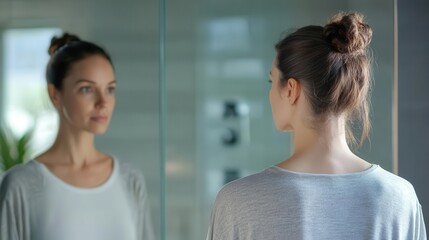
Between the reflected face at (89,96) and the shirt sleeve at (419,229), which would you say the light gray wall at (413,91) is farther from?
the shirt sleeve at (419,229)

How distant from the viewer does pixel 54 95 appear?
2.94 meters

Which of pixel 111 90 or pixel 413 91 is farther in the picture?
pixel 413 91

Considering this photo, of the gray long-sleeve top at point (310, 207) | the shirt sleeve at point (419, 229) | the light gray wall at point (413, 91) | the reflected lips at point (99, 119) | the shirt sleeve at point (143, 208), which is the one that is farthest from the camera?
the light gray wall at point (413, 91)

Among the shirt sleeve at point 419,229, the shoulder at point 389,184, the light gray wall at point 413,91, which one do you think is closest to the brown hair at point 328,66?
the shoulder at point 389,184

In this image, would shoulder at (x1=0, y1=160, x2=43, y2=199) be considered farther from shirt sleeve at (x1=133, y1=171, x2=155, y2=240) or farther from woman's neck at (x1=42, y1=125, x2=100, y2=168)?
shirt sleeve at (x1=133, y1=171, x2=155, y2=240)

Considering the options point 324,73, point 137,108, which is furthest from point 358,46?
point 137,108

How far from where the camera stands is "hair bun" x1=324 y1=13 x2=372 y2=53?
78.1 inches

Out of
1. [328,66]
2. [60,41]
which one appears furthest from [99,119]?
[328,66]

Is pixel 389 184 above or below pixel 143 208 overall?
above

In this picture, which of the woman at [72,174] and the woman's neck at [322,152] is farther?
the woman at [72,174]

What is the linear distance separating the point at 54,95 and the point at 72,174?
28 cm

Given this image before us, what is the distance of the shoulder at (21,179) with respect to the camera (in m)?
2.90

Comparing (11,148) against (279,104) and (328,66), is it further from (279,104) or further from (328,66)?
(328,66)

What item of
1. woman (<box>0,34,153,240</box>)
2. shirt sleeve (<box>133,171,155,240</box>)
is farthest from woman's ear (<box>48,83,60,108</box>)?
shirt sleeve (<box>133,171,155,240</box>)
